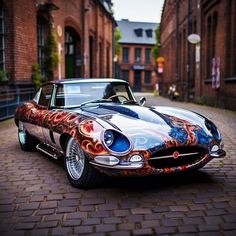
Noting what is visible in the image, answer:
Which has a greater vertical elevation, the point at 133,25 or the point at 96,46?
the point at 133,25

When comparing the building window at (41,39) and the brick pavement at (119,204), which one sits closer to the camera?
the brick pavement at (119,204)

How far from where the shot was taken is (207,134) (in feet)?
15.8

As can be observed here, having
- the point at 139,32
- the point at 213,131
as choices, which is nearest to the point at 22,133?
the point at 213,131

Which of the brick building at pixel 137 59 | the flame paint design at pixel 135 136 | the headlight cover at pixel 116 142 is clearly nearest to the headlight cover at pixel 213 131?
the flame paint design at pixel 135 136

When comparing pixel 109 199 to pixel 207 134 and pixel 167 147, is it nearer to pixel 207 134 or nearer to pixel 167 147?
pixel 167 147

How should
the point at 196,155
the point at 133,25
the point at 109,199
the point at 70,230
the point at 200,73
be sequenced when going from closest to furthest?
the point at 70,230
the point at 109,199
the point at 196,155
the point at 200,73
the point at 133,25

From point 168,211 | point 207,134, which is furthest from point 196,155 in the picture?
point 168,211

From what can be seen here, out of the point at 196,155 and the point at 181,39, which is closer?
the point at 196,155

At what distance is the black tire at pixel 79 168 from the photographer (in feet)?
14.9

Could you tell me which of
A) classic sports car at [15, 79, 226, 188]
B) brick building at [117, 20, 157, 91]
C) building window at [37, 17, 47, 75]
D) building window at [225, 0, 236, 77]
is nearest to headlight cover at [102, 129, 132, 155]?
classic sports car at [15, 79, 226, 188]

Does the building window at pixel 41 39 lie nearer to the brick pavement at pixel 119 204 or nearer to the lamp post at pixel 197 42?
the lamp post at pixel 197 42

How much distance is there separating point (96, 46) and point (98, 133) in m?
28.0

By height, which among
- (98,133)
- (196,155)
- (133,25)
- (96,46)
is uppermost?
(133,25)

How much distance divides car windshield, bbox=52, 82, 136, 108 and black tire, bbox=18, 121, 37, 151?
1315 millimetres
